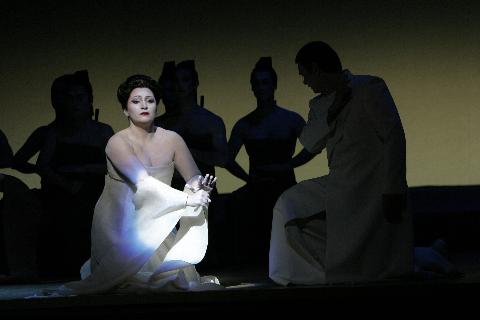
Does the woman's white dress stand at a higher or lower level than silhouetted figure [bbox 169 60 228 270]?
lower

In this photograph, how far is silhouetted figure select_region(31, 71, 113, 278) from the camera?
25.1 feet

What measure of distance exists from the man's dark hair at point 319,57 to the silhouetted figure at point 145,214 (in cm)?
87

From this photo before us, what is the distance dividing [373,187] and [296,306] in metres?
1.03

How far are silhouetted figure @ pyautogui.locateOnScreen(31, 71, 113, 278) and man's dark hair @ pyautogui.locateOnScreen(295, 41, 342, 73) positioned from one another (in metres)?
2.13

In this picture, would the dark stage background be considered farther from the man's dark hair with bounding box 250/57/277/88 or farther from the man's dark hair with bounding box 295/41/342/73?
the man's dark hair with bounding box 295/41/342/73

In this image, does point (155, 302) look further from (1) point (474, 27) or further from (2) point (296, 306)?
(1) point (474, 27)

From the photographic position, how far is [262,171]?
8156 mm

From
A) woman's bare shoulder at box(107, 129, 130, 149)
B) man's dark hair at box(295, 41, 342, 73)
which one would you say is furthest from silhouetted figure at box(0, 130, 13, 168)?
man's dark hair at box(295, 41, 342, 73)

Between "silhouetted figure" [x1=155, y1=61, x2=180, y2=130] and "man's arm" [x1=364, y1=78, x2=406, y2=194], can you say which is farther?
"silhouetted figure" [x1=155, y1=61, x2=180, y2=130]

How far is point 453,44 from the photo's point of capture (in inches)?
336

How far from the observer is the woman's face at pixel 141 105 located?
20.4 ft

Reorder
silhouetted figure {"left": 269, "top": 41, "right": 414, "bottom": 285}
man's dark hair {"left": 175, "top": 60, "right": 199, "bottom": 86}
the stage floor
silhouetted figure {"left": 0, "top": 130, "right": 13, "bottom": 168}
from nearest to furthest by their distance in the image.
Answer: the stage floor → silhouetted figure {"left": 269, "top": 41, "right": 414, "bottom": 285} → silhouetted figure {"left": 0, "top": 130, "right": 13, "bottom": 168} → man's dark hair {"left": 175, "top": 60, "right": 199, "bottom": 86}

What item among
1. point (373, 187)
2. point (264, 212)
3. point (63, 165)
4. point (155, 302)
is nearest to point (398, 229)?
point (373, 187)

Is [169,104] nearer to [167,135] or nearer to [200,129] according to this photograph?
[200,129]
